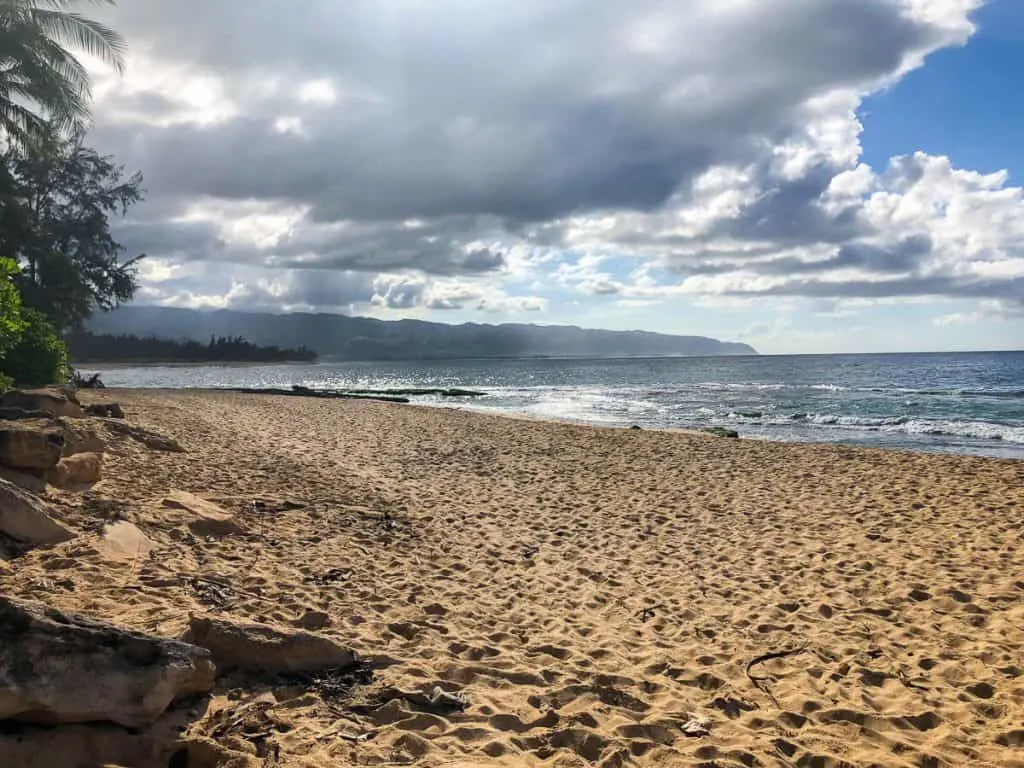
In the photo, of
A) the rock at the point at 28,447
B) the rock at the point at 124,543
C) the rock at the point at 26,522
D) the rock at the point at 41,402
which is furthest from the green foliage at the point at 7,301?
the rock at the point at 124,543

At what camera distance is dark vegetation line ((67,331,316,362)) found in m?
105

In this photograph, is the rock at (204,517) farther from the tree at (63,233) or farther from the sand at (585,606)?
the tree at (63,233)

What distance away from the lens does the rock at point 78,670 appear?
277 cm

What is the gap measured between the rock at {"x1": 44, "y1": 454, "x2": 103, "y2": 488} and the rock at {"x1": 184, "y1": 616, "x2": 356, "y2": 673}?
3.88 m

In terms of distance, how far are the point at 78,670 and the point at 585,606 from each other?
3.96 m

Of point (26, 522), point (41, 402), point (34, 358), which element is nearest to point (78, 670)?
point (26, 522)

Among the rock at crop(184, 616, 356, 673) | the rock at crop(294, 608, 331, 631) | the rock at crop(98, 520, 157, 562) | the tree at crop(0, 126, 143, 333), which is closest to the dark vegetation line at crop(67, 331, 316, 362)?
the tree at crop(0, 126, 143, 333)

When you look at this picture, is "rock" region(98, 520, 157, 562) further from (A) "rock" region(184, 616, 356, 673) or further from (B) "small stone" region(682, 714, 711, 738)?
(B) "small stone" region(682, 714, 711, 738)

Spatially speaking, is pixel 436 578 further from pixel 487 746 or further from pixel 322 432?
pixel 322 432

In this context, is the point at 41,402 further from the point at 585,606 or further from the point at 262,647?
the point at 585,606

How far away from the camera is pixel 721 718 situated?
13.0 feet

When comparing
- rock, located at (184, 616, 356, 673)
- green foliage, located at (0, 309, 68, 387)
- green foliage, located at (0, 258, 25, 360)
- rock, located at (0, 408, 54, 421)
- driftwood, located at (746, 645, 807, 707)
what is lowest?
driftwood, located at (746, 645, 807, 707)

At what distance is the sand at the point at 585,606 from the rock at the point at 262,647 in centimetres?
24

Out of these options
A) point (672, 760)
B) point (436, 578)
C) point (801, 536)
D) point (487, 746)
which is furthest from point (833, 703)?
point (801, 536)
